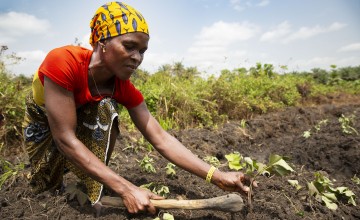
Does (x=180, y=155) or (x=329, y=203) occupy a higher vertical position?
(x=180, y=155)

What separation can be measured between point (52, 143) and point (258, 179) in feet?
5.06

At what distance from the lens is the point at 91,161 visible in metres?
1.96

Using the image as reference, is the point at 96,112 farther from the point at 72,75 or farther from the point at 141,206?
the point at 141,206

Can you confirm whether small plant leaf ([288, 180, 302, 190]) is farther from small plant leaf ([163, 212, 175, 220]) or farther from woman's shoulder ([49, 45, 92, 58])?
woman's shoulder ([49, 45, 92, 58])

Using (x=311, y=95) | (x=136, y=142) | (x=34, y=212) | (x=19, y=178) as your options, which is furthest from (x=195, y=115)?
(x=311, y=95)

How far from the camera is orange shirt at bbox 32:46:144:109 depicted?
197 cm

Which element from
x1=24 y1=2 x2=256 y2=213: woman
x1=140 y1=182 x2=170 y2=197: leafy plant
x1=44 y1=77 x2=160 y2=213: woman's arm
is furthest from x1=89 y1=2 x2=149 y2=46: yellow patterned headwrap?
x1=140 y1=182 x2=170 y2=197: leafy plant

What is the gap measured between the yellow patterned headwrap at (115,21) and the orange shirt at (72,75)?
5.8 inches

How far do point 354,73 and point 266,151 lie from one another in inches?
359

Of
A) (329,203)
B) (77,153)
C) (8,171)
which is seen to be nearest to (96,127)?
(77,153)

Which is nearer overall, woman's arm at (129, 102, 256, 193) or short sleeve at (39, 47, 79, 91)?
short sleeve at (39, 47, 79, 91)

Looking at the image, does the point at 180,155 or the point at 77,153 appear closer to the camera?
the point at 77,153

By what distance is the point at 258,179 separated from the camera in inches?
105

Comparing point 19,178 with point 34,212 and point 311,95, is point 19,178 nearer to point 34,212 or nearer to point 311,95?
point 34,212
